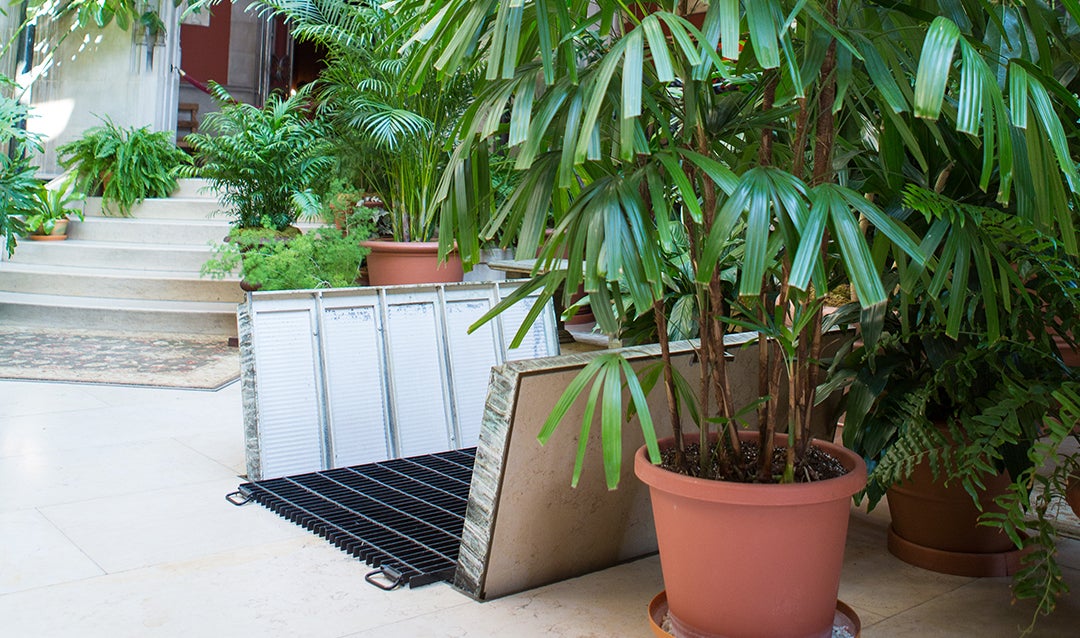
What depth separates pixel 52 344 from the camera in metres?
5.45

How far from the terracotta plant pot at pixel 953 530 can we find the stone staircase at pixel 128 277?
4638 millimetres

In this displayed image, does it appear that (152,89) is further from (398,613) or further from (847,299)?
(398,613)

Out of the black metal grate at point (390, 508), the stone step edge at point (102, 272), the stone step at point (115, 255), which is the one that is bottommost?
the black metal grate at point (390, 508)

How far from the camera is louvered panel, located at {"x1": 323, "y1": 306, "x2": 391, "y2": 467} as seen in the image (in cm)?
324

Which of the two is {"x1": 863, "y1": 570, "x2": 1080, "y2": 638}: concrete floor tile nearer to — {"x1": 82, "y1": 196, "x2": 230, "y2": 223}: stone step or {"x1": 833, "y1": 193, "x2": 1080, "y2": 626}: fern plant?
{"x1": 833, "y1": 193, "x2": 1080, "y2": 626}: fern plant

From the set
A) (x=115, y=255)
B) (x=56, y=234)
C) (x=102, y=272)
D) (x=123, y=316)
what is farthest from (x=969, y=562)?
(x=56, y=234)

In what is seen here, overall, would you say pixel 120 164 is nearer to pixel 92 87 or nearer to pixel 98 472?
pixel 92 87

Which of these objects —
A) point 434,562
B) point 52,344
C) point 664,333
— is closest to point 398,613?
point 434,562

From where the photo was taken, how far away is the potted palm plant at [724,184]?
1483 millimetres

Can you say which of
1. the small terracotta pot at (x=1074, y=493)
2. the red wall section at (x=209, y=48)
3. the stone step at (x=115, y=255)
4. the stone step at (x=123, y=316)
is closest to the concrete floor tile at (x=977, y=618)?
the small terracotta pot at (x=1074, y=493)

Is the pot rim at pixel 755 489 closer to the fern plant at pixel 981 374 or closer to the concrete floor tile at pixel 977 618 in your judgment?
the fern plant at pixel 981 374

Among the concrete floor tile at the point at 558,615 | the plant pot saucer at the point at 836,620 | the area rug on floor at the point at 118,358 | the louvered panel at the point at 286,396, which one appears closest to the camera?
the plant pot saucer at the point at 836,620

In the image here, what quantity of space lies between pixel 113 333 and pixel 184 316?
0.43 meters

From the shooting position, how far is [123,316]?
612 centimetres
